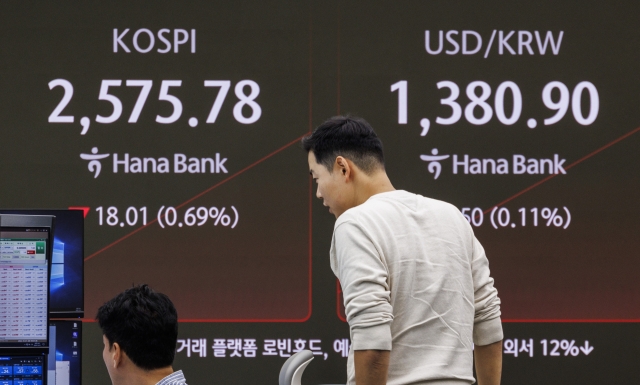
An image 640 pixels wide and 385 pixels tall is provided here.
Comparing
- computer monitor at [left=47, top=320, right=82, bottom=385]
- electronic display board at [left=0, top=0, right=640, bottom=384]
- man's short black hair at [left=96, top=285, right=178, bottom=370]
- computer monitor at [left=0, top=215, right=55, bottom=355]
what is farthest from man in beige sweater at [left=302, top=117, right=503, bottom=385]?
electronic display board at [left=0, top=0, right=640, bottom=384]

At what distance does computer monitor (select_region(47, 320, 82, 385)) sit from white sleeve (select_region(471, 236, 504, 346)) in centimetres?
124

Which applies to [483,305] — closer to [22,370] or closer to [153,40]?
[22,370]

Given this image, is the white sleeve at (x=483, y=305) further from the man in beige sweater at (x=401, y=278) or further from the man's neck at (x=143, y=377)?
the man's neck at (x=143, y=377)

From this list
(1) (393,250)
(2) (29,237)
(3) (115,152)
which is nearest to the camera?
(1) (393,250)

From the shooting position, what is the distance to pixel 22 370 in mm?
2076

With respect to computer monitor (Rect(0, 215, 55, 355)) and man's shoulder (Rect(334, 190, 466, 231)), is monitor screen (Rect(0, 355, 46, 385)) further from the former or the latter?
man's shoulder (Rect(334, 190, 466, 231))

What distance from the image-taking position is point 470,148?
356cm

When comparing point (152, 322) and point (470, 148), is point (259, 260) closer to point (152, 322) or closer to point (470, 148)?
point (470, 148)

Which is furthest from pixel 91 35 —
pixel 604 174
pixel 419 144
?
pixel 604 174

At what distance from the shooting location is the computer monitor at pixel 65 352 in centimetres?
231

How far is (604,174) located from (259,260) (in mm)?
1686

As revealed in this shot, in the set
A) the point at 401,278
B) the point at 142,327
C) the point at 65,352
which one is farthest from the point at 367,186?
the point at 65,352

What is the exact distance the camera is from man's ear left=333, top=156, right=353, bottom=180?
1828 mm

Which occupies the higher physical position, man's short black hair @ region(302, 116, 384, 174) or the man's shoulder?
man's short black hair @ region(302, 116, 384, 174)
